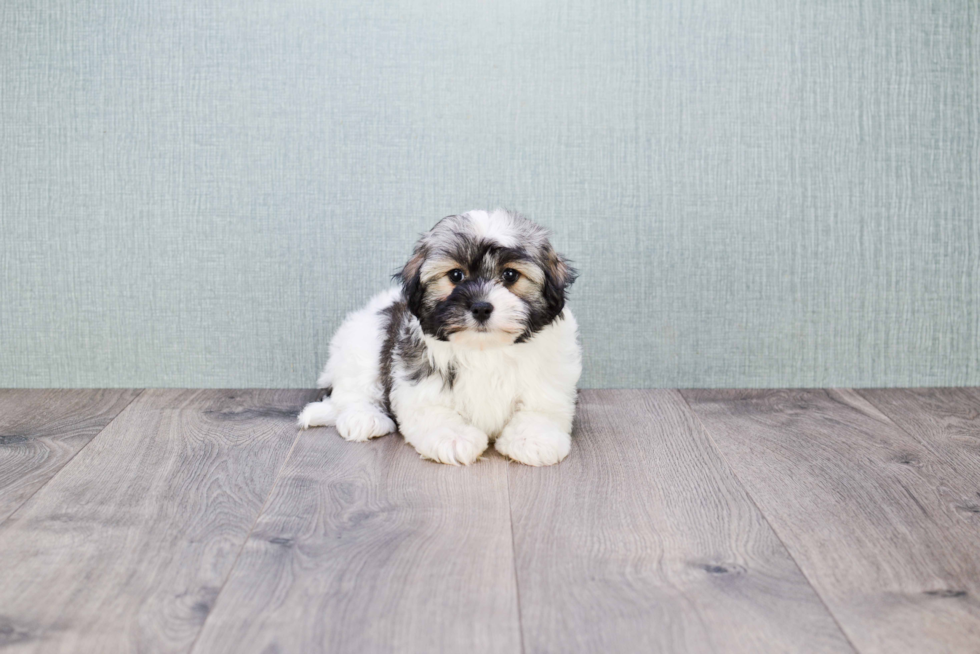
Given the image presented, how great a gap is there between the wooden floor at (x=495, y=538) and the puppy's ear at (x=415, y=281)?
39 cm

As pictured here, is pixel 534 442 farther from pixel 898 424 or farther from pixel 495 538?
pixel 898 424

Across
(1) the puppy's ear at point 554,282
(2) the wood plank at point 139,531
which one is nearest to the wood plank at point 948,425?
(1) the puppy's ear at point 554,282

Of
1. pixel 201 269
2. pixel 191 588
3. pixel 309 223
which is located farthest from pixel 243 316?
pixel 191 588

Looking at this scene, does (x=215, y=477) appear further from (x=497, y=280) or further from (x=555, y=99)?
(x=555, y=99)

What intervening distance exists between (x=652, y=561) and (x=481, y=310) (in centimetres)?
67

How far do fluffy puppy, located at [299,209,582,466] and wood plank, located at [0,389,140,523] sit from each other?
2.00ft

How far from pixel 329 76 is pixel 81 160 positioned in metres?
0.82

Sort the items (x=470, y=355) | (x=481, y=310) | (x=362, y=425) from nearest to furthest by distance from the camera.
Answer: (x=481, y=310) < (x=470, y=355) < (x=362, y=425)

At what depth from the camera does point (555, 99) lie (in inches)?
104

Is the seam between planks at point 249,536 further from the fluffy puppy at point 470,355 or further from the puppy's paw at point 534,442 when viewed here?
the puppy's paw at point 534,442

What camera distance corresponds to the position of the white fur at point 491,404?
2.09 meters

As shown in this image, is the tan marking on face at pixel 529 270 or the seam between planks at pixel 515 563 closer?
the seam between planks at pixel 515 563

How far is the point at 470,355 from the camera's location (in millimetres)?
2162

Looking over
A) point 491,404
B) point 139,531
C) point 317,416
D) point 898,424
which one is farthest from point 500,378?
point 898,424
